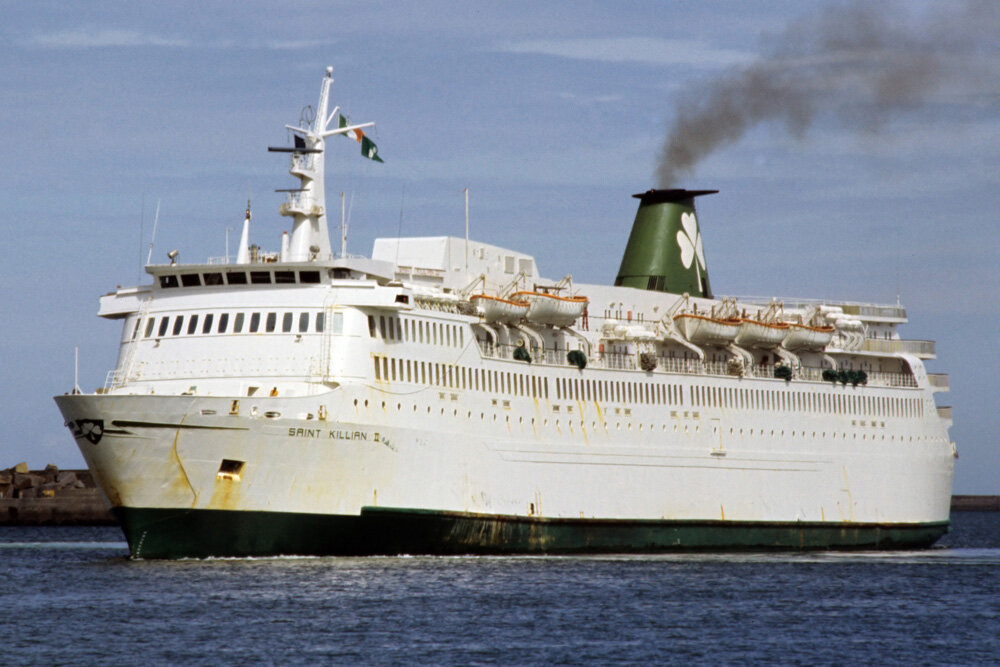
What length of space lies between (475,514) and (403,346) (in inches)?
180

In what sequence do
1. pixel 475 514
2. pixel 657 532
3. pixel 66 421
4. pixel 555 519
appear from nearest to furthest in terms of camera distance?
pixel 66 421 → pixel 475 514 → pixel 555 519 → pixel 657 532

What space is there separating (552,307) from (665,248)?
1011 cm

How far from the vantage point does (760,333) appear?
50406mm

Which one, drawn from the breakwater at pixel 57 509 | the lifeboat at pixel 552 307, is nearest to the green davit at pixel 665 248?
the lifeboat at pixel 552 307

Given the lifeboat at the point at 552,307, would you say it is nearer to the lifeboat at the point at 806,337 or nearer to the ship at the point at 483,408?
the ship at the point at 483,408

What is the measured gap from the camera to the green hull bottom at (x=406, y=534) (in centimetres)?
3609

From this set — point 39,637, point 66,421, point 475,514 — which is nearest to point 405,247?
point 475,514

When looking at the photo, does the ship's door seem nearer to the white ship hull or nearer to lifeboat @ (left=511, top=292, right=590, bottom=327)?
the white ship hull

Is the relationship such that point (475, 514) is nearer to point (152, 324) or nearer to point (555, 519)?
point (555, 519)

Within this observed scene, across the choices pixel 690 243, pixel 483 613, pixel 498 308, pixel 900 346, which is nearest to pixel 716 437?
pixel 690 243

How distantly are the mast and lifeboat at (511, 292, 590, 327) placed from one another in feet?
18.8

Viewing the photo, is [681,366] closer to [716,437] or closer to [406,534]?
[716,437]

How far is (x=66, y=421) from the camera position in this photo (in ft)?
123

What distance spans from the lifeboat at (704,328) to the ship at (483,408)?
7 centimetres
